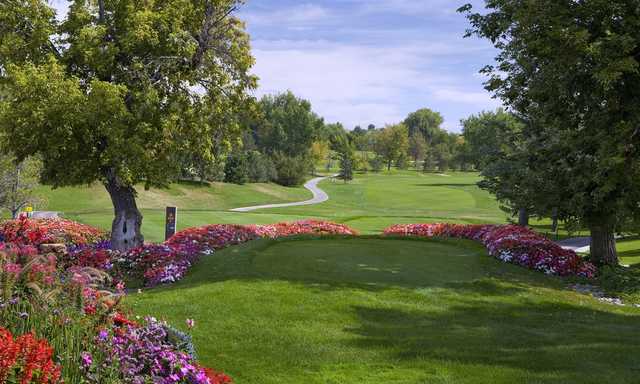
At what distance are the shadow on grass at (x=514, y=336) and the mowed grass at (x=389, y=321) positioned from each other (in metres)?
0.02

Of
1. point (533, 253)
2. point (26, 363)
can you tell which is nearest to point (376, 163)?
point (533, 253)

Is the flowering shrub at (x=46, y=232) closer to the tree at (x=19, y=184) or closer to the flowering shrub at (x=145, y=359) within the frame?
the tree at (x=19, y=184)

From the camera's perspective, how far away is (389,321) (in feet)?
34.7

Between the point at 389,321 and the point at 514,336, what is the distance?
217cm

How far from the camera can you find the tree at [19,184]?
2755 cm

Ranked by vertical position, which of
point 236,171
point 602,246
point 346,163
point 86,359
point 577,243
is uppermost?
point 346,163

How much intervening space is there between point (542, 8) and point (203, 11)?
10906 millimetres

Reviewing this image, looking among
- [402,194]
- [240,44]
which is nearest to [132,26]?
[240,44]

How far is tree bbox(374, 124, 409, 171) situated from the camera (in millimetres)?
137750

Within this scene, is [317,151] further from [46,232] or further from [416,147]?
[46,232]

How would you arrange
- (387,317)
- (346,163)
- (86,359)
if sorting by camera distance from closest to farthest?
(86,359) < (387,317) < (346,163)

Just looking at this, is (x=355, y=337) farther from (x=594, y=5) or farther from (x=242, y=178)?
(x=242, y=178)

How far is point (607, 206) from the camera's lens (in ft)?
59.6

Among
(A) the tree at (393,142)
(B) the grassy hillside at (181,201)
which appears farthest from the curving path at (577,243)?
(A) the tree at (393,142)
